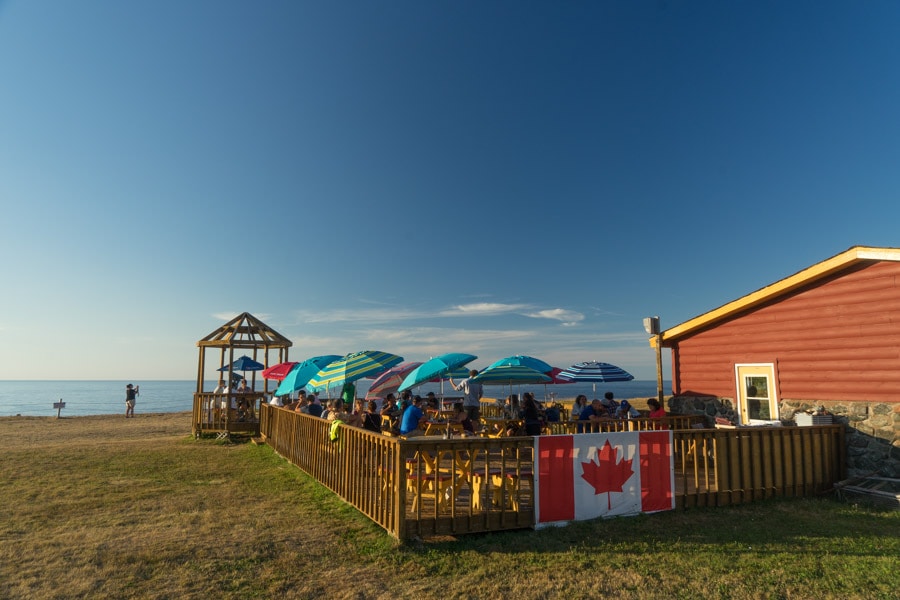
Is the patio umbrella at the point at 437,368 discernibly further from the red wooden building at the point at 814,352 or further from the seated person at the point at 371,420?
the red wooden building at the point at 814,352

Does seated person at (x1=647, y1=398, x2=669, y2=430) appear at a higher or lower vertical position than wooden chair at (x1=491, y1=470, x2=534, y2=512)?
higher

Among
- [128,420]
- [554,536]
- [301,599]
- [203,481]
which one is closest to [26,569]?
[301,599]

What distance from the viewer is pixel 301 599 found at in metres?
4.69

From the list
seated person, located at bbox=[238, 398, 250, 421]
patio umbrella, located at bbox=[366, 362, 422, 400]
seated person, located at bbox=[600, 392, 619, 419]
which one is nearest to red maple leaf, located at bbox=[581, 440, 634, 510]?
seated person, located at bbox=[600, 392, 619, 419]

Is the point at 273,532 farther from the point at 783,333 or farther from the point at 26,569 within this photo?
the point at 783,333

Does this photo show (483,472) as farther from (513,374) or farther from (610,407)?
(610,407)

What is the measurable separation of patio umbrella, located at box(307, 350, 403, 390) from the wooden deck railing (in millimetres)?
752

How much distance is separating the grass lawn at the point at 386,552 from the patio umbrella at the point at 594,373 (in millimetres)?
4961

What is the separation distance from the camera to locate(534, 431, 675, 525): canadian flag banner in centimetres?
659

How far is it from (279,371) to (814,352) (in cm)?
1469

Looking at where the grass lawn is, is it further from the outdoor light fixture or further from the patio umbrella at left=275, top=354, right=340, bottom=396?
the outdoor light fixture

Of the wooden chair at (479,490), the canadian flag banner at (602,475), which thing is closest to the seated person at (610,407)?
the canadian flag banner at (602,475)

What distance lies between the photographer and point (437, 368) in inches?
368

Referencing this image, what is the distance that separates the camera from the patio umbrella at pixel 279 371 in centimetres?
1709
